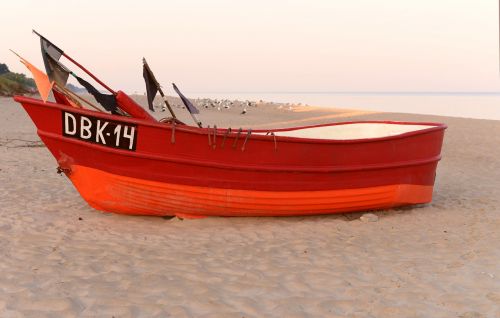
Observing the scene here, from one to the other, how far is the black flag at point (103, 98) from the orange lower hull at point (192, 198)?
3.08 ft

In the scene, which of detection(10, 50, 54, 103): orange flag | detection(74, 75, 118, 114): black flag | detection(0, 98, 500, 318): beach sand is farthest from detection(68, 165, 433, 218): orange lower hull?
detection(10, 50, 54, 103): orange flag

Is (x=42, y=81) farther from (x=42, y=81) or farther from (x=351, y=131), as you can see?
(x=351, y=131)

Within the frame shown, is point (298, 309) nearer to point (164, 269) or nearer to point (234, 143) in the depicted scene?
point (164, 269)

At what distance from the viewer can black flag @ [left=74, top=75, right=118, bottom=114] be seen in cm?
582

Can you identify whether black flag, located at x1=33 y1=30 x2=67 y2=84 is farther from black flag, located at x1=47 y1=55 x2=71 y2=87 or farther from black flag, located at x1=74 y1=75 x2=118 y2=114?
black flag, located at x1=74 y1=75 x2=118 y2=114

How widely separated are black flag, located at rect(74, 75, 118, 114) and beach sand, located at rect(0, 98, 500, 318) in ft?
5.44

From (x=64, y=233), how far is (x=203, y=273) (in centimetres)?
233

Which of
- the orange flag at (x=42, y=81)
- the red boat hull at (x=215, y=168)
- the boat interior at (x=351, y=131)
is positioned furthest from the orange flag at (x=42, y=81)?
the boat interior at (x=351, y=131)

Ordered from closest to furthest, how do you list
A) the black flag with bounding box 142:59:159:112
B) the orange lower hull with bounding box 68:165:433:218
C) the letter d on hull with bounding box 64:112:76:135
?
the letter d on hull with bounding box 64:112:76:135 < the black flag with bounding box 142:59:159:112 < the orange lower hull with bounding box 68:165:433:218

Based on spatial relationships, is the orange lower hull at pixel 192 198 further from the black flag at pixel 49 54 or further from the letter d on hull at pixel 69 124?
the black flag at pixel 49 54

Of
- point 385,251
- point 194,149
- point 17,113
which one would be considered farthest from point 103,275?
point 17,113

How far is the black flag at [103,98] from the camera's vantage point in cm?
582

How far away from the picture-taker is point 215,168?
601 centimetres

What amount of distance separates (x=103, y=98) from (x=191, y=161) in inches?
58.1
